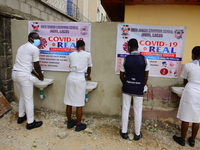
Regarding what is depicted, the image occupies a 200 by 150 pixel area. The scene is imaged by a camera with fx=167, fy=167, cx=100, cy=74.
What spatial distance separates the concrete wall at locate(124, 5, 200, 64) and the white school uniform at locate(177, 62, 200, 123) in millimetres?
794

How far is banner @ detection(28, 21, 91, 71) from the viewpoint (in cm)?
367

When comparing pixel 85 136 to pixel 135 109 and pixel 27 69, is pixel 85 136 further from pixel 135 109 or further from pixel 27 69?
pixel 27 69

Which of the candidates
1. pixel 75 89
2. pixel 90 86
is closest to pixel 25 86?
pixel 75 89

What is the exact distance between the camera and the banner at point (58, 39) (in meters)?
3.67

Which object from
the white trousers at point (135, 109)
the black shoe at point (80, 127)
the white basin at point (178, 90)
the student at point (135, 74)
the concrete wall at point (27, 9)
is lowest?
the black shoe at point (80, 127)

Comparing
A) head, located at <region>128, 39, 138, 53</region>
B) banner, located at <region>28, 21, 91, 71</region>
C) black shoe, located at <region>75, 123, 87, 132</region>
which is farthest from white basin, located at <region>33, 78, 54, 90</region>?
head, located at <region>128, 39, 138, 53</region>

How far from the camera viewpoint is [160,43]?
3.42 m

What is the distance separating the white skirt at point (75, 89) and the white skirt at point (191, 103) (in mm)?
1802

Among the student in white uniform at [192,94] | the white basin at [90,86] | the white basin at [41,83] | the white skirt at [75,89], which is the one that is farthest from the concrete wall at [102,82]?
the student in white uniform at [192,94]

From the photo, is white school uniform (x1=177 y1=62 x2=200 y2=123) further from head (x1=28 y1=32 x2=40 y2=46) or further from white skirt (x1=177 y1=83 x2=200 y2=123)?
head (x1=28 y1=32 x2=40 y2=46)

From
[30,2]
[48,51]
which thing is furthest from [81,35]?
[30,2]

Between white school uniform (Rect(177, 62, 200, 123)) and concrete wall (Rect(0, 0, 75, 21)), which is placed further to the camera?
concrete wall (Rect(0, 0, 75, 21))

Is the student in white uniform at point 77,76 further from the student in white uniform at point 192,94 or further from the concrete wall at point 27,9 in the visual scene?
the concrete wall at point 27,9

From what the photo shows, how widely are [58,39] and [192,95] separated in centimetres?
289
